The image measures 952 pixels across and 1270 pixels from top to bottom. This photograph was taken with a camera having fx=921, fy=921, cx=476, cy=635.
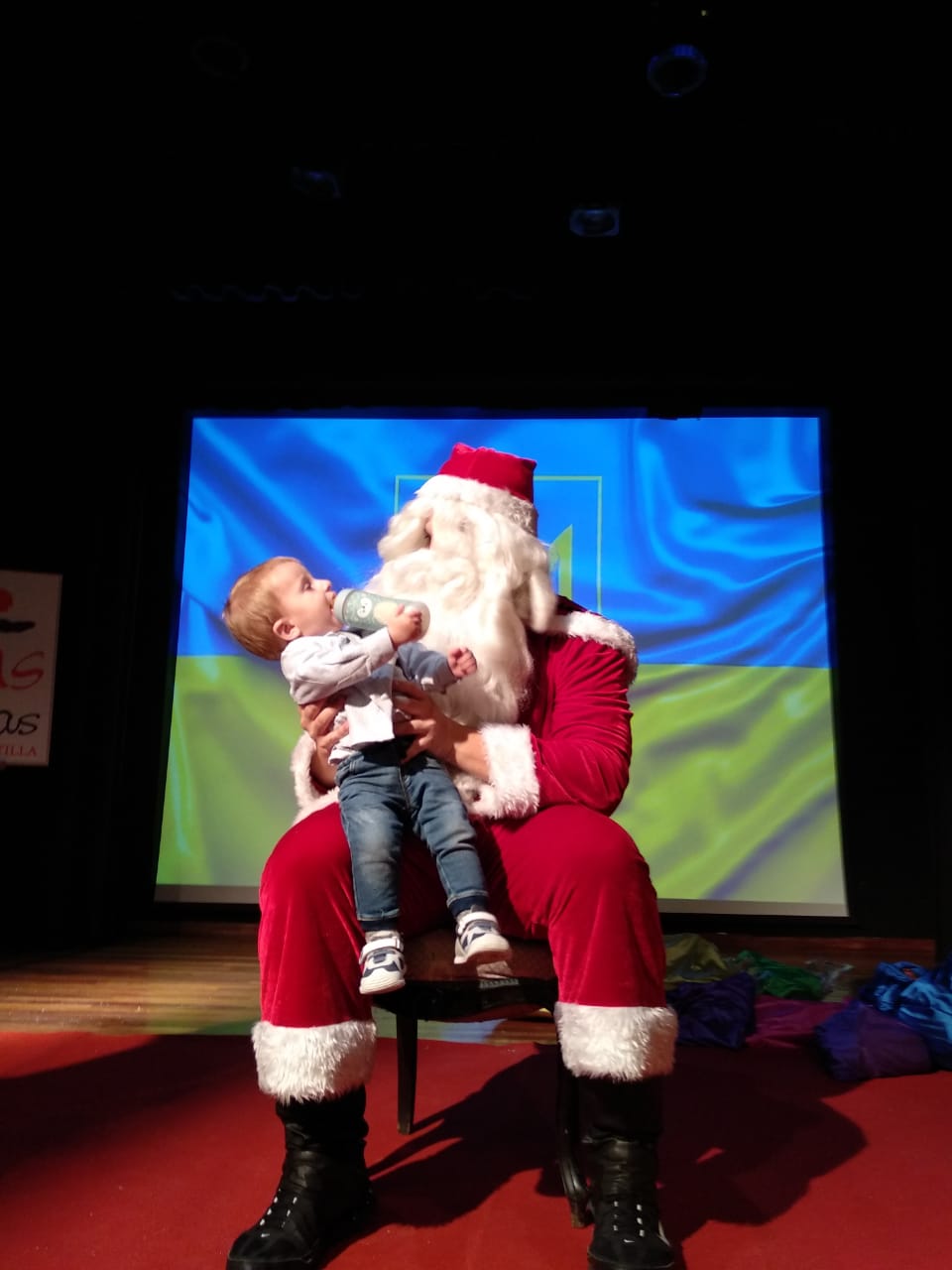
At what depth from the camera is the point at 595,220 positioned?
383 centimetres

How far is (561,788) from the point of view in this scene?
5.23 ft

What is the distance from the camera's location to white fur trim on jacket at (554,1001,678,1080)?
1.30m

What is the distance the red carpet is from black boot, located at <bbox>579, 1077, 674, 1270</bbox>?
4.1 inches

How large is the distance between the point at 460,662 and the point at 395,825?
299 mm

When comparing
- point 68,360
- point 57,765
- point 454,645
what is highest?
point 68,360

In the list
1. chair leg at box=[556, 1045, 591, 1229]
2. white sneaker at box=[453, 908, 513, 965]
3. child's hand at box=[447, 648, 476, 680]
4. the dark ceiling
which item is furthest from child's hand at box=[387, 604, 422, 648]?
the dark ceiling

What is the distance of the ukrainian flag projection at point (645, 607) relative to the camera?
3936 millimetres

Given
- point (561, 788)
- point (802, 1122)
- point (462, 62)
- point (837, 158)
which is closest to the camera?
point (561, 788)

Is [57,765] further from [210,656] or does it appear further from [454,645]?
[454,645]

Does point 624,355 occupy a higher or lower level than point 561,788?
higher

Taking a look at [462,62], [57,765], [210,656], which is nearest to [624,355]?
[462,62]

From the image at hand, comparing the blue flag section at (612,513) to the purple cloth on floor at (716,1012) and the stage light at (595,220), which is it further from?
the purple cloth on floor at (716,1012)

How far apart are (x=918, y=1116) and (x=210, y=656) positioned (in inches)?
128

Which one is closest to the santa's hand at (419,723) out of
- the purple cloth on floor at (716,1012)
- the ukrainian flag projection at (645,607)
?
the purple cloth on floor at (716,1012)
